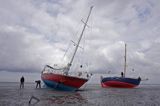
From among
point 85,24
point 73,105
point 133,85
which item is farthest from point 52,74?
point 133,85

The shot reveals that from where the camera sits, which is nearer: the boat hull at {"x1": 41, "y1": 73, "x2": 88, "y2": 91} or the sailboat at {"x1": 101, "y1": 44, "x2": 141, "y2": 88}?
the boat hull at {"x1": 41, "y1": 73, "x2": 88, "y2": 91}

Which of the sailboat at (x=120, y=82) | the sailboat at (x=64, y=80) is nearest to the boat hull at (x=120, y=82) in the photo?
the sailboat at (x=120, y=82)

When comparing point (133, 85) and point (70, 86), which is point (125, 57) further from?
point (70, 86)

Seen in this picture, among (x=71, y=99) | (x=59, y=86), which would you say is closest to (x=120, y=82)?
(x=59, y=86)

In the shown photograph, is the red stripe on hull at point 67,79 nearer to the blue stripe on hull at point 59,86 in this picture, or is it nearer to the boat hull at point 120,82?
the blue stripe on hull at point 59,86

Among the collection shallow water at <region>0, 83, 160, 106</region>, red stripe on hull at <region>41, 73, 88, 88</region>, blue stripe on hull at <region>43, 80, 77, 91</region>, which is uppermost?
red stripe on hull at <region>41, 73, 88, 88</region>

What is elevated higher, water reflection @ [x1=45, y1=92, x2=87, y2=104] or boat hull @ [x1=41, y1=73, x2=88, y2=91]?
boat hull @ [x1=41, y1=73, x2=88, y2=91]

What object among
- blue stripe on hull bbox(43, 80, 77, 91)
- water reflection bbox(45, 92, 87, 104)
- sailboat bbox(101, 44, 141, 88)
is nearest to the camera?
water reflection bbox(45, 92, 87, 104)

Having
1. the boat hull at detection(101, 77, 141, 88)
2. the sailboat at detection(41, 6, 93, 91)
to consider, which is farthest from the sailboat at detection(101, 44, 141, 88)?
the sailboat at detection(41, 6, 93, 91)

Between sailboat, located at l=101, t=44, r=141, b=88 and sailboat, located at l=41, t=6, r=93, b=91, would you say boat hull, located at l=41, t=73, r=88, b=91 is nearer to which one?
sailboat, located at l=41, t=6, r=93, b=91

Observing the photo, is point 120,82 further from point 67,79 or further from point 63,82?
point 63,82

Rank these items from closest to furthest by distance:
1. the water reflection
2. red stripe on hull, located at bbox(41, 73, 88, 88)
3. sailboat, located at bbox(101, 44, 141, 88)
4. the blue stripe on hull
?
the water reflection < red stripe on hull, located at bbox(41, 73, 88, 88) < the blue stripe on hull < sailboat, located at bbox(101, 44, 141, 88)

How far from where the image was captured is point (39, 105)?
2109 cm

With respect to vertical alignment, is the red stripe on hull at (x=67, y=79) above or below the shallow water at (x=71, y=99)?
above
